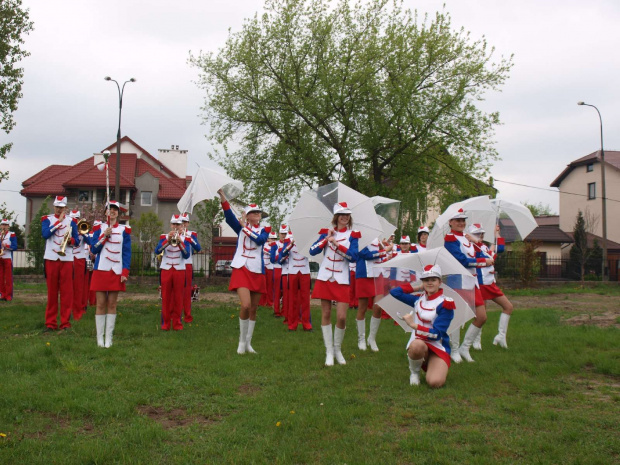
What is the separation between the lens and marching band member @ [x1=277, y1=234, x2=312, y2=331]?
1190 centimetres

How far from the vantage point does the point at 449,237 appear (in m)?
Answer: 8.14

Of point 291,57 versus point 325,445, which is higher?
point 291,57

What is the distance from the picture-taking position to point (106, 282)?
28.4 ft

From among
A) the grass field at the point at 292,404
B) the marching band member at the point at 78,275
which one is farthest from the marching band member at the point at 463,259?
the marching band member at the point at 78,275

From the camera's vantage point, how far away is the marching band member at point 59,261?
10.2m

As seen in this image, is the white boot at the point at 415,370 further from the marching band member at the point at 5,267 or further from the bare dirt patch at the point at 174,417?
the marching band member at the point at 5,267

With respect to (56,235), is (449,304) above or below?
below

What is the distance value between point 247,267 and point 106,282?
7.42 ft

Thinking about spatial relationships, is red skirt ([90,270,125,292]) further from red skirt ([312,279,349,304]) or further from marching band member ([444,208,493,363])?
marching band member ([444,208,493,363])

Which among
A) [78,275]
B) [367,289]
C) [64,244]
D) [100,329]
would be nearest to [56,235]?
[64,244]

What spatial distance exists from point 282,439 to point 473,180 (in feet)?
71.8

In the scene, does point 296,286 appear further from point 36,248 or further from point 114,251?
point 36,248

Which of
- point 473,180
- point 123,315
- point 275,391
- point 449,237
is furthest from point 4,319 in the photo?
point 473,180

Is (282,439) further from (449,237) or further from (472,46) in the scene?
(472,46)
